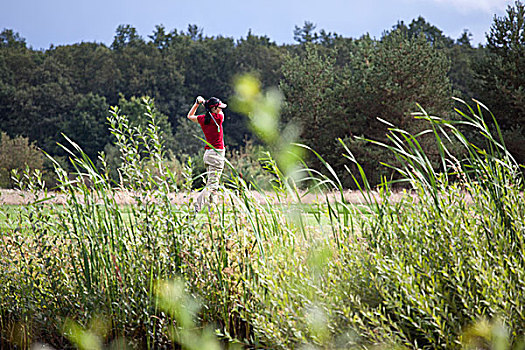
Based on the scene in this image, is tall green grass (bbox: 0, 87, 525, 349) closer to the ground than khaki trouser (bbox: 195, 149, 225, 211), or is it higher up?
closer to the ground

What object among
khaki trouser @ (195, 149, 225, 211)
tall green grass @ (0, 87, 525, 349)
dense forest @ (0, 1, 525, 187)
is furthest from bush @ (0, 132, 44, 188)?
tall green grass @ (0, 87, 525, 349)

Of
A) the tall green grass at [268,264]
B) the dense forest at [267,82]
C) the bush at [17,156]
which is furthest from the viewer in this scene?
the bush at [17,156]

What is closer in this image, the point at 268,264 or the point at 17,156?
the point at 268,264

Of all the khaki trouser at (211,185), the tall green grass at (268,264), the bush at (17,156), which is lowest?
the tall green grass at (268,264)

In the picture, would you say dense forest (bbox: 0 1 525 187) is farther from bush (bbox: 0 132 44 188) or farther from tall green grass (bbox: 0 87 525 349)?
tall green grass (bbox: 0 87 525 349)

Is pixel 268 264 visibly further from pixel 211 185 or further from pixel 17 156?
pixel 17 156

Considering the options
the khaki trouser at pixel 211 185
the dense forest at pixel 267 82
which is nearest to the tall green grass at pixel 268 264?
the khaki trouser at pixel 211 185

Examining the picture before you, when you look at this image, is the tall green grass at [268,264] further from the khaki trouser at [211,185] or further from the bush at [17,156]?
the bush at [17,156]

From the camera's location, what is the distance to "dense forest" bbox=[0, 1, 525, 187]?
14969 mm

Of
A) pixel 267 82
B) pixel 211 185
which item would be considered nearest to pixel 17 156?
pixel 211 185

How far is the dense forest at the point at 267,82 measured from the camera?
589 inches

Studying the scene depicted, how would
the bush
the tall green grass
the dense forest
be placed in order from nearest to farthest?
1. the tall green grass
2. the dense forest
3. the bush

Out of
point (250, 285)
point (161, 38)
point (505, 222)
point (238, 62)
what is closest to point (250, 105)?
point (250, 285)

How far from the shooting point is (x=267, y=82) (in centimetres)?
3684
